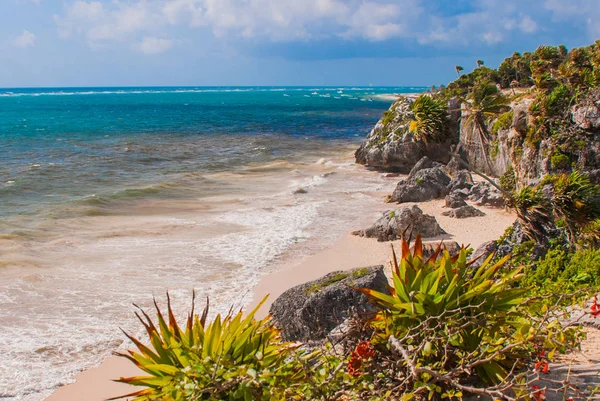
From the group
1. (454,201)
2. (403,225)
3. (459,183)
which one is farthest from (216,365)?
(459,183)

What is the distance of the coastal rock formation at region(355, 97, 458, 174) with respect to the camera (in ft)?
A: 95.8

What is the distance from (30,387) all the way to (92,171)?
23612 millimetres

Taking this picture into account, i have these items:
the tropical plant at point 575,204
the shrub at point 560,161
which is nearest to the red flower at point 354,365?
the tropical plant at point 575,204

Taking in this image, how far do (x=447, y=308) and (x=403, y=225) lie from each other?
10576 millimetres

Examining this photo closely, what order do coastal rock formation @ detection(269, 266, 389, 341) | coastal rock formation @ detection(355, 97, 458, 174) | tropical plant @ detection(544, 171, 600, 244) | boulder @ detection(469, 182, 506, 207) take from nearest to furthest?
coastal rock formation @ detection(269, 266, 389, 341) < tropical plant @ detection(544, 171, 600, 244) < boulder @ detection(469, 182, 506, 207) < coastal rock formation @ detection(355, 97, 458, 174)

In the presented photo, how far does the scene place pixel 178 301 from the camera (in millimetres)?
11414

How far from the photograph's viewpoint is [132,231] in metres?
17.2

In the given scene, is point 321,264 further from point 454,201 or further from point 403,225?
point 454,201

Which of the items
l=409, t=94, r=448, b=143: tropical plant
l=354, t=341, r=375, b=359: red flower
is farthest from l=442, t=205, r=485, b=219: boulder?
l=354, t=341, r=375, b=359: red flower

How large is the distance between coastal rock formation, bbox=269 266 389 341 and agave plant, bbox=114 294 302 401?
315cm

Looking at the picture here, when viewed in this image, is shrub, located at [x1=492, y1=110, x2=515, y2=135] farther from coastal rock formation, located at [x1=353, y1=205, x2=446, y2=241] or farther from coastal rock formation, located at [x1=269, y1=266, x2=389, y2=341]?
coastal rock formation, located at [x1=269, y1=266, x2=389, y2=341]

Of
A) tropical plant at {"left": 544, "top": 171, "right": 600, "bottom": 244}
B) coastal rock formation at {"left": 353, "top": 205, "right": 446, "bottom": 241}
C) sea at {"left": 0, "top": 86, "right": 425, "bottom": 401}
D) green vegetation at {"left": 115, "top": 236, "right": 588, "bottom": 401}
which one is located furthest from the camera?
coastal rock formation at {"left": 353, "top": 205, "right": 446, "bottom": 241}

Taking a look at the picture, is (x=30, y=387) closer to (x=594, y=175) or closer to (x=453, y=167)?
(x=594, y=175)

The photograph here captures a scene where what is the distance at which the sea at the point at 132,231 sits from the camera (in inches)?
395
